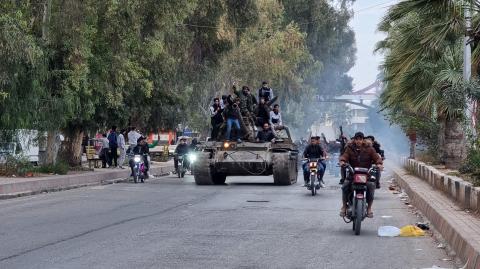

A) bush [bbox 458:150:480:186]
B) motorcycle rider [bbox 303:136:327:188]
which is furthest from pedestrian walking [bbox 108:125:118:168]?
bush [bbox 458:150:480:186]

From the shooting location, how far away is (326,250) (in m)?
13.1

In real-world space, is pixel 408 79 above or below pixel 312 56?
below

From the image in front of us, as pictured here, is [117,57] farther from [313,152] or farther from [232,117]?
[313,152]

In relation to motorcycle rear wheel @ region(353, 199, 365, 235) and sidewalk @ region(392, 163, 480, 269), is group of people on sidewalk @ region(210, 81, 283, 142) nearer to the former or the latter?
sidewalk @ region(392, 163, 480, 269)

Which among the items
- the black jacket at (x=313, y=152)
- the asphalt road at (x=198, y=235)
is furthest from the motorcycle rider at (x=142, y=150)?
the asphalt road at (x=198, y=235)

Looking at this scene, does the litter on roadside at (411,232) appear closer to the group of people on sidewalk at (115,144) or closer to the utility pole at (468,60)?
the utility pole at (468,60)

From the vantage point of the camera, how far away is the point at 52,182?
2811 cm

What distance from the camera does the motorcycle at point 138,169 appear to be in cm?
3272

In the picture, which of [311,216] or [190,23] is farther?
[190,23]

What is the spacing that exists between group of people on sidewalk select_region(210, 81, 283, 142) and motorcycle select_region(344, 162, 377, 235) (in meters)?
15.1

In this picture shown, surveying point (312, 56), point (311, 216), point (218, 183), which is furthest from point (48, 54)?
point (312, 56)

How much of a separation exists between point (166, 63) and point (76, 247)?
28.4 m

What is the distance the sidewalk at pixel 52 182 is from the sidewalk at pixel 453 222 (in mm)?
10105

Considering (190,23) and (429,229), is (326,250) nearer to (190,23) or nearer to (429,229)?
(429,229)
